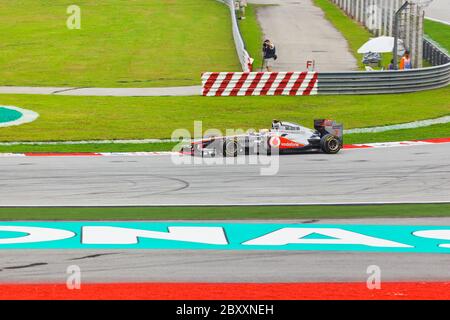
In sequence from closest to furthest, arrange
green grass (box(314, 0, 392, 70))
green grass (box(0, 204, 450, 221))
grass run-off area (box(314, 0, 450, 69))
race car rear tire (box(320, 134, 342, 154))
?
green grass (box(0, 204, 450, 221))
race car rear tire (box(320, 134, 342, 154))
green grass (box(314, 0, 392, 70))
grass run-off area (box(314, 0, 450, 69))

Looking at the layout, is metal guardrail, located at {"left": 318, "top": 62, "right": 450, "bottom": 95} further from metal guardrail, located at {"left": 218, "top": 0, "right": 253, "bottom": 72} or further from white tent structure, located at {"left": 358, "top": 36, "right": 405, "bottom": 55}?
metal guardrail, located at {"left": 218, "top": 0, "right": 253, "bottom": 72}

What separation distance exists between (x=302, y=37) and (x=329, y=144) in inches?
1059

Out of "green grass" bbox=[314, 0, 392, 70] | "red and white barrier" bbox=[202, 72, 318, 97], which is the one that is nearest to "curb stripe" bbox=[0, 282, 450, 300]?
"red and white barrier" bbox=[202, 72, 318, 97]

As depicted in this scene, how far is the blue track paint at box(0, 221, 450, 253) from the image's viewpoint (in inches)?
579

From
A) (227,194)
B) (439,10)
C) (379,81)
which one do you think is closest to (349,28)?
(439,10)

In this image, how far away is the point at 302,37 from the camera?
50.8 metres

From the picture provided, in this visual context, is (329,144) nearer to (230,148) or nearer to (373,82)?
(230,148)

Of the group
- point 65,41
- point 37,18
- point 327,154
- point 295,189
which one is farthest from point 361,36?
point 295,189

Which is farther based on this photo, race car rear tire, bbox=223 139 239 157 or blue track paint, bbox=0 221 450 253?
race car rear tire, bbox=223 139 239 157

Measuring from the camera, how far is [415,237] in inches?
609

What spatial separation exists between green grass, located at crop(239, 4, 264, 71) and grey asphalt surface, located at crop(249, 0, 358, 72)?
401mm

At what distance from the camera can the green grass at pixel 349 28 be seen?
46.1 m

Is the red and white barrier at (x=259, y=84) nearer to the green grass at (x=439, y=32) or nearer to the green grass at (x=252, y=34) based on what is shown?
the green grass at (x=252, y=34)

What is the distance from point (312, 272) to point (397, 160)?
1080 centimetres
